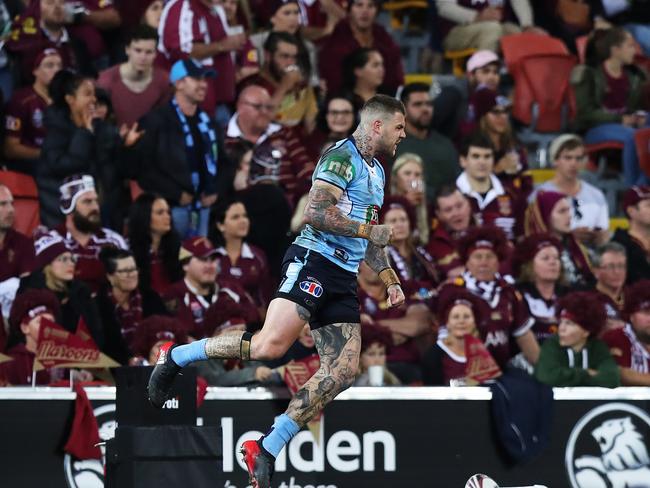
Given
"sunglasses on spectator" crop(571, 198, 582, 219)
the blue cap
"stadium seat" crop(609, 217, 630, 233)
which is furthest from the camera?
"stadium seat" crop(609, 217, 630, 233)

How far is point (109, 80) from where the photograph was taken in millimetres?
14781

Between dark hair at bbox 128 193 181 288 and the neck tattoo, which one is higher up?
dark hair at bbox 128 193 181 288

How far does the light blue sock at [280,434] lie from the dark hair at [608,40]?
881 centimetres

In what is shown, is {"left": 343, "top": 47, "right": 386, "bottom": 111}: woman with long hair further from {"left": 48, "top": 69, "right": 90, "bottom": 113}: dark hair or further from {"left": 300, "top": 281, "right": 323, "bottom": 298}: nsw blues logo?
{"left": 300, "top": 281, "right": 323, "bottom": 298}: nsw blues logo

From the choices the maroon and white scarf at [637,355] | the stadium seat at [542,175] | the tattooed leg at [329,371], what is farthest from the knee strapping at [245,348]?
the stadium seat at [542,175]

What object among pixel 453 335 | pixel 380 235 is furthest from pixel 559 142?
pixel 380 235

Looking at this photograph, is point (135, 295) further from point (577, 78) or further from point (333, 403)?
point (577, 78)

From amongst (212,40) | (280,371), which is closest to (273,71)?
(212,40)

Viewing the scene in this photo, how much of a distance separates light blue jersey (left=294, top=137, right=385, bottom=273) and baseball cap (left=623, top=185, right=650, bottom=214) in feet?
20.1

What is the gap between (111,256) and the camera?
1275 centimetres

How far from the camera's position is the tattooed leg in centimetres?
952

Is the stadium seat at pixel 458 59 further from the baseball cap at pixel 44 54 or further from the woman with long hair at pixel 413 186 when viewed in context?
the baseball cap at pixel 44 54

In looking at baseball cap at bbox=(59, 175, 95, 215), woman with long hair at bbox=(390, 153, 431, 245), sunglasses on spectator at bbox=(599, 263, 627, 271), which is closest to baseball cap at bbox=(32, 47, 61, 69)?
baseball cap at bbox=(59, 175, 95, 215)

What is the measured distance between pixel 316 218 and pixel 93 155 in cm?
481
